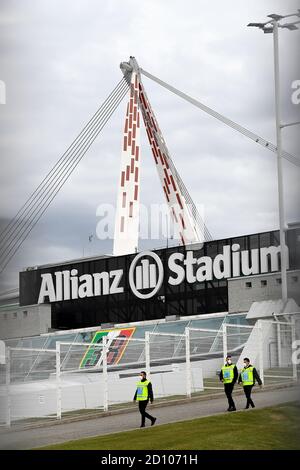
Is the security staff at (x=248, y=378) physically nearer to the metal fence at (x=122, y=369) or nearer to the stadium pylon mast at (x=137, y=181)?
the metal fence at (x=122, y=369)

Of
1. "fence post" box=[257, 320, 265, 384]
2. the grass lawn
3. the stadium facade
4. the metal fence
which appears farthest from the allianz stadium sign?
the grass lawn

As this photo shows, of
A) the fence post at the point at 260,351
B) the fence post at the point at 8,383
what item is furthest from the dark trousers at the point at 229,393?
the fence post at the point at 260,351

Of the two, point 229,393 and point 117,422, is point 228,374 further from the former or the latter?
point 117,422

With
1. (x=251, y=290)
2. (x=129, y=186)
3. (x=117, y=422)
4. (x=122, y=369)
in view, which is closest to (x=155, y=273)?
(x=129, y=186)

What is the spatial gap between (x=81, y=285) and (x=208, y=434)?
33559 millimetres

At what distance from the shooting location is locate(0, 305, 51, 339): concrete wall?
54294 millimetres

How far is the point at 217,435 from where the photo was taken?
2083 centimetres

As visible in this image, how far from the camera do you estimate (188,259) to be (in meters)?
49.7

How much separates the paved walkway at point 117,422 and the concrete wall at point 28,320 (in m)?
27.5

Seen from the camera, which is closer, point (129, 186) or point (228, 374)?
point (228, 374)

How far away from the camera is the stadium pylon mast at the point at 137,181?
Answer: 54.6 metres

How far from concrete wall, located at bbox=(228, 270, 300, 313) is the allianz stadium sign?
125 centimetres

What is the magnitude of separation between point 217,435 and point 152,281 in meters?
30.6
